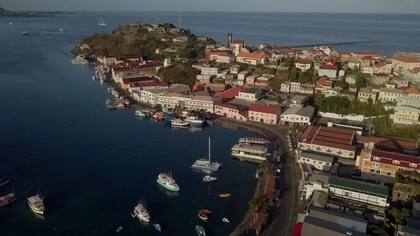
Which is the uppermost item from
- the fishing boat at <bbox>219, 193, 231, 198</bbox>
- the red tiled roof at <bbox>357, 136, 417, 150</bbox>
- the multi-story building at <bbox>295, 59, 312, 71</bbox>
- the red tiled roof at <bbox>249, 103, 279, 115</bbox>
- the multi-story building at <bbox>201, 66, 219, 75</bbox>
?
the multi-story building at <bbox>295, 59, 312, 71</bbox>

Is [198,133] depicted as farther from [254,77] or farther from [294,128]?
[254,77]

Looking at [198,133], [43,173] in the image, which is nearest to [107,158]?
[43,173]

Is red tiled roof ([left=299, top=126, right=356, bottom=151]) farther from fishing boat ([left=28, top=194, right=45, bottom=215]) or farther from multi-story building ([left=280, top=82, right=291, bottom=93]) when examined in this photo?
fishing boat ([left=28, top=194, right=45, bottom=215])

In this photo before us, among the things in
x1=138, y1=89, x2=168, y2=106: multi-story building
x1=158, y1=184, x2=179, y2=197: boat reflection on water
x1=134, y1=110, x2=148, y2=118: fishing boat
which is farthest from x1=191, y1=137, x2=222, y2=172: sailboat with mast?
x1=138, y1=89, x2=168, y2=106: multi-story building

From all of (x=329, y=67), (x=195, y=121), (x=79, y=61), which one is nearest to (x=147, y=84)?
(x=195, y=121)

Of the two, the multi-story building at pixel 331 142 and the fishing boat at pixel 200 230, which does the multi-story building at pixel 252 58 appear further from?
the fishing boat at pixel 200 230

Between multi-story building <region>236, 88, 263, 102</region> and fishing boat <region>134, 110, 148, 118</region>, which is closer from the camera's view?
fishing boat <region>134, 110, 148, 118</region>

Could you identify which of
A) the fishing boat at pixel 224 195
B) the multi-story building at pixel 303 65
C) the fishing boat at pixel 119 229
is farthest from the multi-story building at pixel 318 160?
the multi-story building at pixel 303 65
